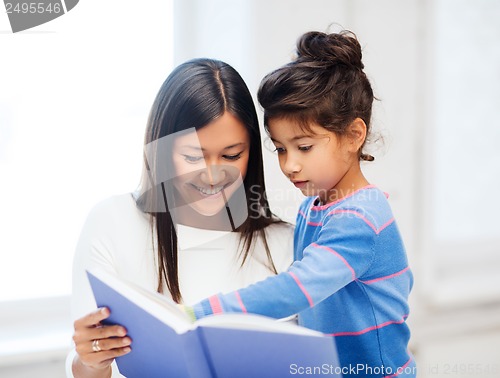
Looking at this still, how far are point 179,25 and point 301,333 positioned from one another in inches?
52.8

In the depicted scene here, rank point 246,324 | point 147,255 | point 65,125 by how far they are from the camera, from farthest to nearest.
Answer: point 65,125
point 147,255
point 246,324

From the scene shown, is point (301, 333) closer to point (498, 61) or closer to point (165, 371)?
point (165, 371)

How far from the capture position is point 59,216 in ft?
6.17

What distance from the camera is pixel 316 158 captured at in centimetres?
126

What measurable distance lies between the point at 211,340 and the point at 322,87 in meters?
0.57

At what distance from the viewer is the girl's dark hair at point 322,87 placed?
1232 millimetres

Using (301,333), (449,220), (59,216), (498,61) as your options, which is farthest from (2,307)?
(498,61)

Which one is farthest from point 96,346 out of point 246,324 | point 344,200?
point 344,200

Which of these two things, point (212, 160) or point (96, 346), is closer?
point (96, 346)

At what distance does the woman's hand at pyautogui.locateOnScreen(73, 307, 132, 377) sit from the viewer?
101cm

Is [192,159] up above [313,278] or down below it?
above

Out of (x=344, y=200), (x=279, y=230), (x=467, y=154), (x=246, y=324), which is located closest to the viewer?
(x=246, y=324)

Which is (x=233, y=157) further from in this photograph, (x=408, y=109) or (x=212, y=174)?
(x=408, y=109)

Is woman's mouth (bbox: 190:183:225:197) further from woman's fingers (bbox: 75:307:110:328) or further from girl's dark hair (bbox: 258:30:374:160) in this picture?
woman's fingers (bbox: 75:307:110:328)
